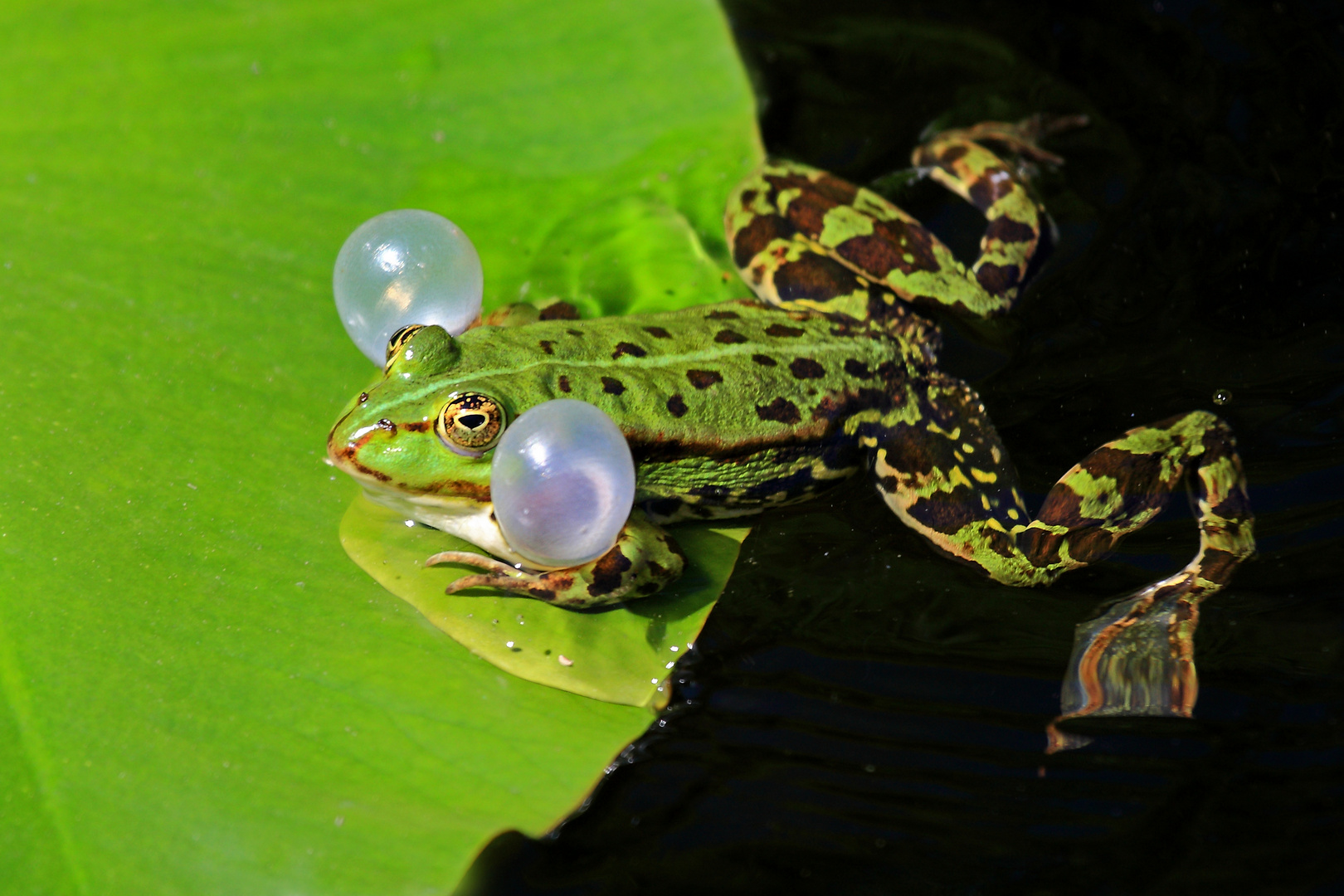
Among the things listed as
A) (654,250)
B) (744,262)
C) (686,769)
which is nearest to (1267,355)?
(744,262)

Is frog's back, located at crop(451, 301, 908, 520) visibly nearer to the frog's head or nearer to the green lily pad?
the frog's head

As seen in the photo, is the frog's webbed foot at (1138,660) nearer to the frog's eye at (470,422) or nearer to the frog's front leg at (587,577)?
the frog's front leg at (587,577)

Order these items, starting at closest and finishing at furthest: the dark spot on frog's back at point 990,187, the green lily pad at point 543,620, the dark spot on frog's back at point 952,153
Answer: the green lily pad at point 543,620, the dark spot on frog's back at point 990,187, the dark spot on frog's back at point 952,153

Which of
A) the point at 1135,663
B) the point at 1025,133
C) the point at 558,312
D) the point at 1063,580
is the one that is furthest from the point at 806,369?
the point at 1025,133

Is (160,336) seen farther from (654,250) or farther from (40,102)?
(654,250)

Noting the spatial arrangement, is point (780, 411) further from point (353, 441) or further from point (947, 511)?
point (353, 441)

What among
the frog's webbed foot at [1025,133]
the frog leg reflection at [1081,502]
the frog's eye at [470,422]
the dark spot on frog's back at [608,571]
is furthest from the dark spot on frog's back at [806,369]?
the frog's webbed foot at [1025,133]

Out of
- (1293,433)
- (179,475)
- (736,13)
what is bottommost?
(1293,433)

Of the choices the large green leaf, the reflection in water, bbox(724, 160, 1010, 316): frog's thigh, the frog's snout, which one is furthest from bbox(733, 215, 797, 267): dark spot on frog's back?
the reflection in water
